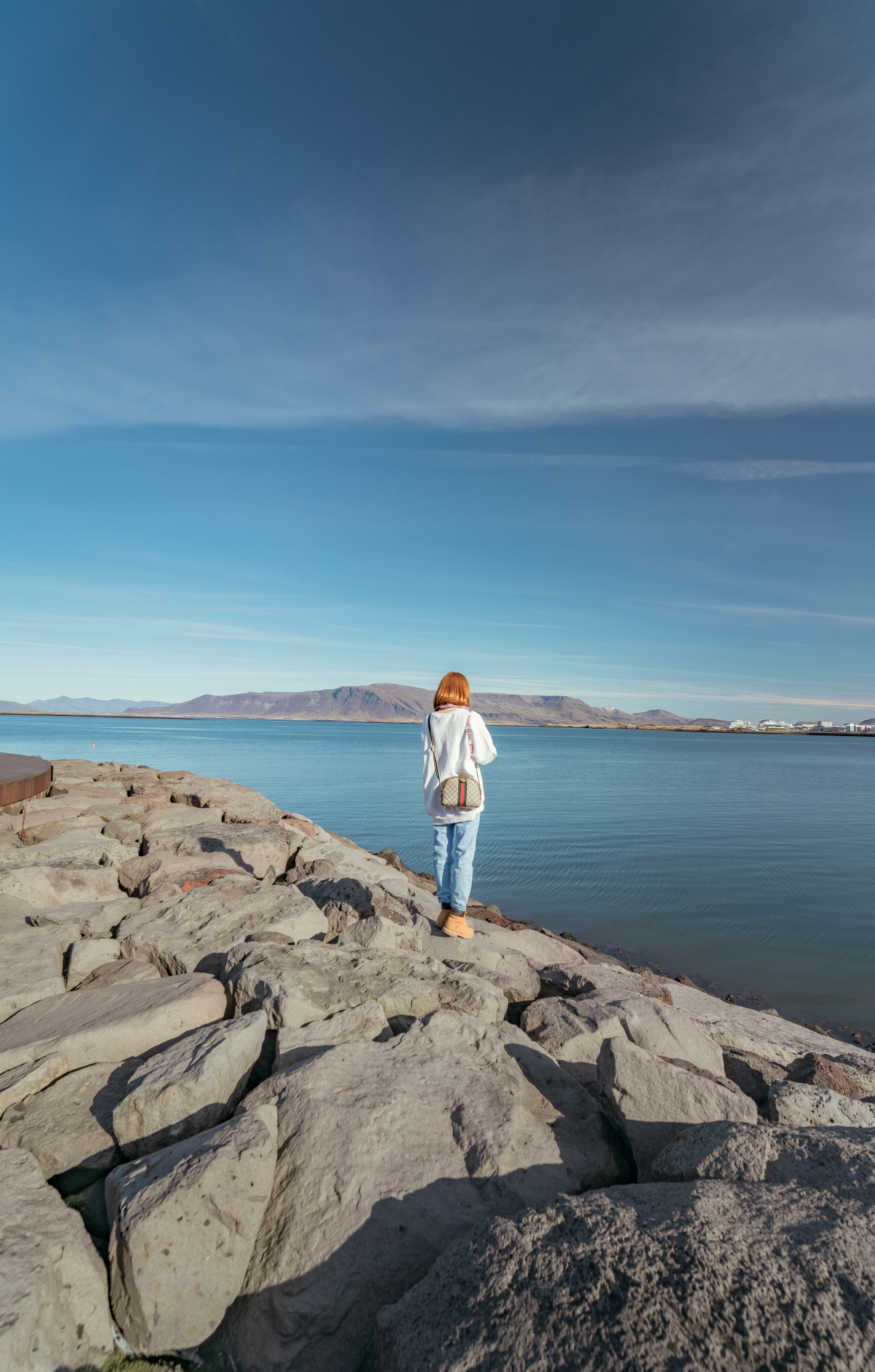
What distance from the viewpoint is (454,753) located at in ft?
21.9

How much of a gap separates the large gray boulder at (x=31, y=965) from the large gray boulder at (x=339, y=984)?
1264mm

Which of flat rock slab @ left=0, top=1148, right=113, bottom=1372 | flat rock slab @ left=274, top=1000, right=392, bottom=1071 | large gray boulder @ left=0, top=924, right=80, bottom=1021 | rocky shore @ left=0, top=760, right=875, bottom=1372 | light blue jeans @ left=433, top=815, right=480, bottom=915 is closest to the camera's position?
Result: rocky shore @ left=0, top=760, right=875, bottom=1372

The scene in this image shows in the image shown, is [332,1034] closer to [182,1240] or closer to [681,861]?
[182,1240]

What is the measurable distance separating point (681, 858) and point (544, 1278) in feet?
59.2

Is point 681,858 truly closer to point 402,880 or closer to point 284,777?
point 402,880

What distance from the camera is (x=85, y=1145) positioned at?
3297 mm

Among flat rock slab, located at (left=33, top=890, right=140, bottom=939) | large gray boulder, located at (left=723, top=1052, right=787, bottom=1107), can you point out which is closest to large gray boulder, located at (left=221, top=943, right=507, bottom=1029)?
flat rock slab, located at (left=33, top=890, right=140, bottom=939)

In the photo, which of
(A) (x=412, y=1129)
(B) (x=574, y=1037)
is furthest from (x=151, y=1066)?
(B) (x=574, y=1037)

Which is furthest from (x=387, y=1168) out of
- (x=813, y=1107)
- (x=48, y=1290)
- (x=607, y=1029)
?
(x=607, y=1029)

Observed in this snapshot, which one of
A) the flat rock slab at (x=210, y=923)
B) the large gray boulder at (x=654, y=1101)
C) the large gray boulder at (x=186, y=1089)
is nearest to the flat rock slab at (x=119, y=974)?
the flat rock slab at (x=210, y=923)

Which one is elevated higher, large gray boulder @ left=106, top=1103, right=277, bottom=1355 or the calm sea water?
large gray boulder @ left=106, top=1103, right=277, bottom=1355

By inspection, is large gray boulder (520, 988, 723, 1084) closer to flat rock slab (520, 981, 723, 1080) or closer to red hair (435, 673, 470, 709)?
flat rock slab (520, 981, 723, 1080)

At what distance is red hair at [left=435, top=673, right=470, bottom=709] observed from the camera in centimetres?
685

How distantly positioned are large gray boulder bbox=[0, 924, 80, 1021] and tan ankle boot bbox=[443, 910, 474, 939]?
3.40 m
